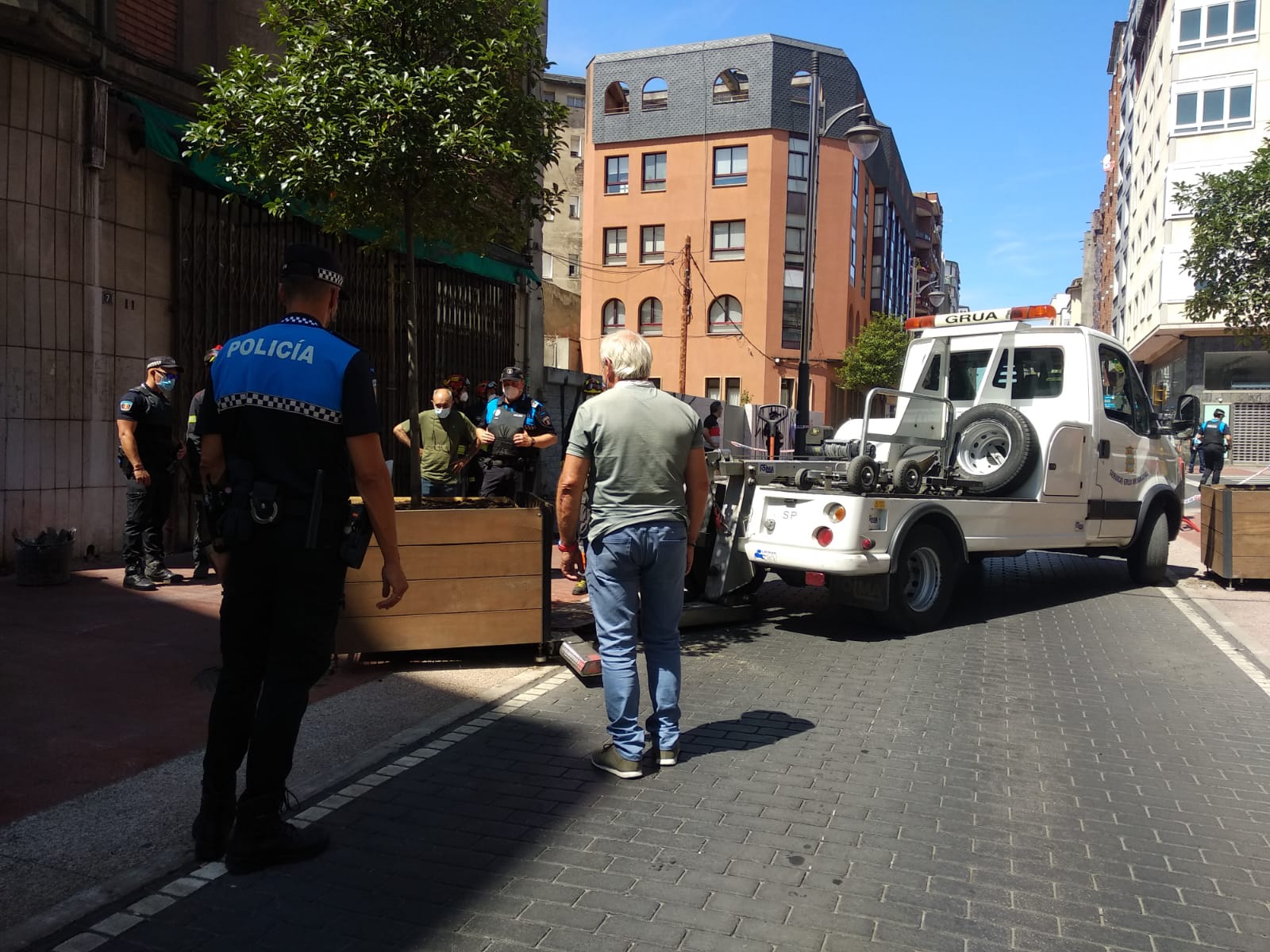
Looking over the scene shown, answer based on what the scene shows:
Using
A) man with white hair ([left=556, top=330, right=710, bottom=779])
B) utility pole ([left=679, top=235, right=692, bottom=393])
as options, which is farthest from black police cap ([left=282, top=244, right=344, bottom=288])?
utility pole ([left=679, top=235, right=692, bottom=393])

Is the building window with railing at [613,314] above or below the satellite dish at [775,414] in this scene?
above

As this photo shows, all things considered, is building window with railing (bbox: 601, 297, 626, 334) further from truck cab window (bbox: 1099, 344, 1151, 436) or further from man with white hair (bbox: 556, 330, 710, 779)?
man with white hair (bbox: 556, 330, 710, 779)

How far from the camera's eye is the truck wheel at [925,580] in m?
7.49

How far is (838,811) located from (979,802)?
612mm

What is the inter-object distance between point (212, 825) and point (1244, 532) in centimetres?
975

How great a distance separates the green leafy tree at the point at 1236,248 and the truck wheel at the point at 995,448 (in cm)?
1028

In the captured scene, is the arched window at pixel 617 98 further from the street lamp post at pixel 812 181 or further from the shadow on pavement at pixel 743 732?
the shadow on pavement at pixel 743 732

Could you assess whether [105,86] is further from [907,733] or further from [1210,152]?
[1210,152]

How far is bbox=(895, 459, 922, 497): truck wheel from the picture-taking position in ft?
25.2

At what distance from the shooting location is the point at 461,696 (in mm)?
5488

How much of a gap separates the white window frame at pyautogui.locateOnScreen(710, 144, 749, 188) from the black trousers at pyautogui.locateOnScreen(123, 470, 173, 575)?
1510 inches

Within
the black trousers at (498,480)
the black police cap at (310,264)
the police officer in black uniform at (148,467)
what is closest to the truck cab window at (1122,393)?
the black trousers at (498,480)

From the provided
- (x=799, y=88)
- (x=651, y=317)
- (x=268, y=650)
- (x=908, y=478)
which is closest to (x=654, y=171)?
(x=651, y=317)

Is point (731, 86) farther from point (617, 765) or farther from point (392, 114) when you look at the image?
point (617, 765)
